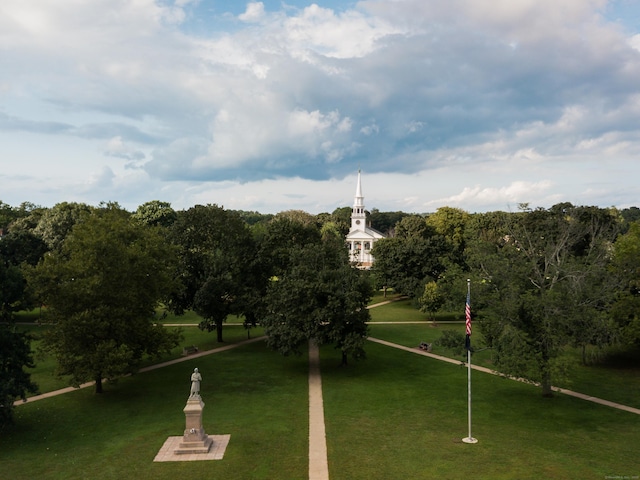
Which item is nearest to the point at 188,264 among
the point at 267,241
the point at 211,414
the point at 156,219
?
the point at 267,241

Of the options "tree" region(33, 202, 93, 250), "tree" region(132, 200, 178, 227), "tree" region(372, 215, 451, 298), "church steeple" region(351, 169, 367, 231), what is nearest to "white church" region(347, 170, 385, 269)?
"church steeple" region(351, 169, 367, 231)

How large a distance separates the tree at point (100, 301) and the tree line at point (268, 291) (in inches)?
2.5

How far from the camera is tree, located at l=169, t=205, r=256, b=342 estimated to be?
39094mm

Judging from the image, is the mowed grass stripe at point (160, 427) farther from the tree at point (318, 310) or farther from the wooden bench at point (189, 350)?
the wooden bench at point (189, 350)

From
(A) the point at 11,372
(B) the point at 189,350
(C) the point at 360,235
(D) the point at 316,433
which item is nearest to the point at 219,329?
(B) the point at 189,350

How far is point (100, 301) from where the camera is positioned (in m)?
28.5

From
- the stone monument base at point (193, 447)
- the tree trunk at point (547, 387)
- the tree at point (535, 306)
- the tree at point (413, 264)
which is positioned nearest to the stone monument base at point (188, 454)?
the stone monument base at point (193, 447)

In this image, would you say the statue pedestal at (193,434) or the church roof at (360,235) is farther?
the church roof at (360,235)

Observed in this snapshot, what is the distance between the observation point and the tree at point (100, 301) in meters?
27.2

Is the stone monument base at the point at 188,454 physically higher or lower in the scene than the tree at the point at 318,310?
lower

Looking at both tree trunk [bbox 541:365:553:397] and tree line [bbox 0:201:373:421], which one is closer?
tree line [bbox 0:201:373:421]

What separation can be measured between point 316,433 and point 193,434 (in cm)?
554

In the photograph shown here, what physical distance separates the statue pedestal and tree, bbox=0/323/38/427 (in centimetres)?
810

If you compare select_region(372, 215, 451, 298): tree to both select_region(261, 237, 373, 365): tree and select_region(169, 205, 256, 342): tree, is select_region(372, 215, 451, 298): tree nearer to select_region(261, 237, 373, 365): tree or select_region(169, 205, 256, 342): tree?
select_region(169, 205, 256, 342): tree
